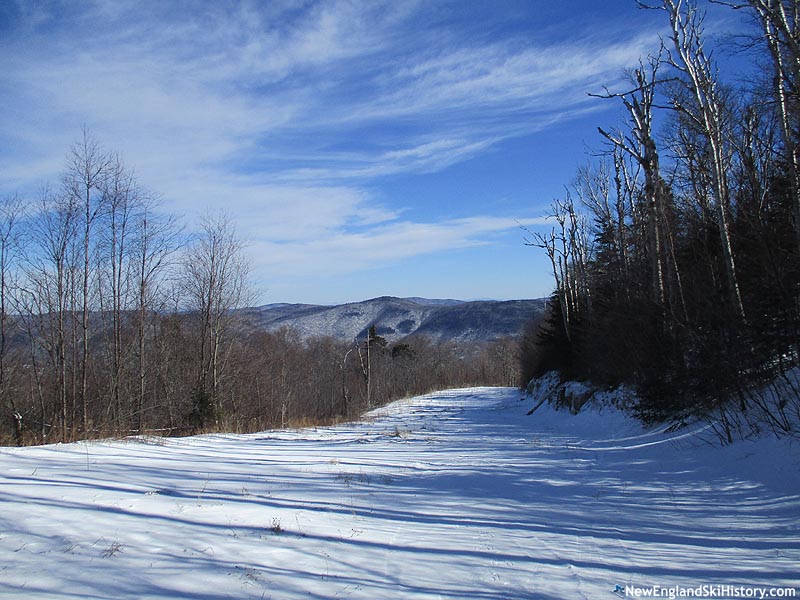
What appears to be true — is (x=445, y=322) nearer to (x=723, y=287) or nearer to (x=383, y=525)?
(x=723, y=287)

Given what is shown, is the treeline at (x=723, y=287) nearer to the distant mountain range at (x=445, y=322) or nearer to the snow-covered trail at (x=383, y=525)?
the snow-covered trail at (x=383, y=525)

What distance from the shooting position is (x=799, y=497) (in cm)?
581

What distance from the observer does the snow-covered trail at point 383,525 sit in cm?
381

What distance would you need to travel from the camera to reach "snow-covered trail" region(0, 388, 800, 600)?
3.81 metres

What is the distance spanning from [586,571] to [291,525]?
2.76 metres

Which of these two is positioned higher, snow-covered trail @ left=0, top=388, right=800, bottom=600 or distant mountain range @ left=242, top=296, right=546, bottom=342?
distant mountain range @ left=242, top=296, right=546, bottom=342

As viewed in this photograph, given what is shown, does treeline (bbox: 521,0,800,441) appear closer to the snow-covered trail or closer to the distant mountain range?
the snow-covered trail

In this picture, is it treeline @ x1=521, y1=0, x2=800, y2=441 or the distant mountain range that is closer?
treeline @ x1=521, y1=0, x2=800, y2=441

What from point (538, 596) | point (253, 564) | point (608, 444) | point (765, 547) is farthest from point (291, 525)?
point (608, 444)

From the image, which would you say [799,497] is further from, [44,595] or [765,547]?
[44,595]

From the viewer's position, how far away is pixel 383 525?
5355mm

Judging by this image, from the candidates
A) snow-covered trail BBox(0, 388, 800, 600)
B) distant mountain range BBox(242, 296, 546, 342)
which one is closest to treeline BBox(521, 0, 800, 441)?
snow-covered trail BBox(0, 388, 800, 600)

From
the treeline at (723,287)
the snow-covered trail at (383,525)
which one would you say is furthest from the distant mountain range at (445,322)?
the snow-covered trail at (383,525)

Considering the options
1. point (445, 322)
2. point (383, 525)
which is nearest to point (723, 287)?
point (383, 525)
